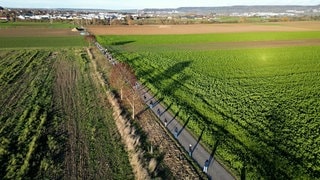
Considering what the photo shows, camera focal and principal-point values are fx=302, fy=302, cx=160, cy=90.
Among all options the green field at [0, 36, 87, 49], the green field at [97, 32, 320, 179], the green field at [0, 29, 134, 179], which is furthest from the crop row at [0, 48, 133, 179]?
the green field at [0, 36, 87, 49]

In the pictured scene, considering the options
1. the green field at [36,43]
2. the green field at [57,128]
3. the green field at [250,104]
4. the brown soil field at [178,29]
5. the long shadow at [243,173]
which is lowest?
the green field at [36,43]

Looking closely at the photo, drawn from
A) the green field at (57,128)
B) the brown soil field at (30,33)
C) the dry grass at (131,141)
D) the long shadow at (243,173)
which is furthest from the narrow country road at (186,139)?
the brown soil field at (30,33)

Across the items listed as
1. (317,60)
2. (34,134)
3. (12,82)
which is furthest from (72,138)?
(317,60)

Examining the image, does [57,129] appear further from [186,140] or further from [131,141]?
[186,140]

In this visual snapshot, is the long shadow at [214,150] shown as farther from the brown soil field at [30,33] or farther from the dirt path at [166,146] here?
the brown soil field at [30,33]

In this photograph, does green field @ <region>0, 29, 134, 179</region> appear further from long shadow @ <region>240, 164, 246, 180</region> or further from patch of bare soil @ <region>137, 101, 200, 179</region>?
long shadow @ <region>240, 164, 246, 180</region>

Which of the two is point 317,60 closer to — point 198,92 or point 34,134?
point 198,92
